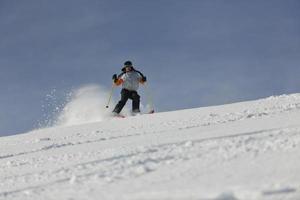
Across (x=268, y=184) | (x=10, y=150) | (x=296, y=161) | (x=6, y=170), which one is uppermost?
(x=10, y=150)

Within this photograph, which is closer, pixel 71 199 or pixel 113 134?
pixel 71 199

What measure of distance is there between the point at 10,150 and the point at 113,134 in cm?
173

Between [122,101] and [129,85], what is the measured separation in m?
0.45

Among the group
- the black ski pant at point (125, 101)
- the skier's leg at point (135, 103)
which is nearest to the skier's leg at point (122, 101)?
the black ski pant at point (125, 101)

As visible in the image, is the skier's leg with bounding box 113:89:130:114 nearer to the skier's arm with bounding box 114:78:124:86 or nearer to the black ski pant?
the black ski pant

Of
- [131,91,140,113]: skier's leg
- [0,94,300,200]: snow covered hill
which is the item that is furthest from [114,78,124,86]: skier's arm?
[0,94,300,200]: snow covered hill

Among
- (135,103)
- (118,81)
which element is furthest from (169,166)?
(118,81)

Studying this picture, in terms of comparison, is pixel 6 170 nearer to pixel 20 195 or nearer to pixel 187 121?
pixel 20 195

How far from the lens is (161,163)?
19.3 ft

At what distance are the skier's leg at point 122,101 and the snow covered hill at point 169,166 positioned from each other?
587 centimetres

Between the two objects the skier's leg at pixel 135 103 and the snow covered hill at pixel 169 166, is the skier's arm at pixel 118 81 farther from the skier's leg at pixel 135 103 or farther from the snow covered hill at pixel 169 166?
the snow covered hill at pixel 169 166

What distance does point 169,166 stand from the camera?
5676mm

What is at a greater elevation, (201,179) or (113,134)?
(113,134)

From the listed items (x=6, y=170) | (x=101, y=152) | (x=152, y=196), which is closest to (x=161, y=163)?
(x=152, y=196)
